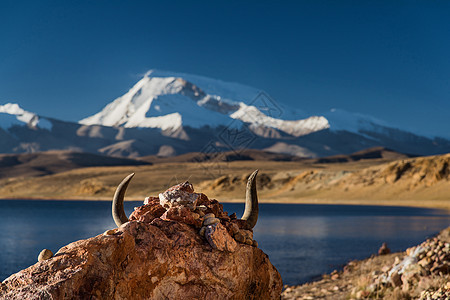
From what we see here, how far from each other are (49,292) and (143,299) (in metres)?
0.88

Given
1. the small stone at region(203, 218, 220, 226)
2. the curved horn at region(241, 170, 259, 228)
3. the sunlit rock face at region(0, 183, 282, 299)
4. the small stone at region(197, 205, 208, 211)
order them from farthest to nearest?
the curved horn at region(241, 170, 259, 228), the small stone at region(197, 205, 208, 211), the small stone at region(203, 218, 220, 226), the sunlit rock face at region(0, 183, 282, 299)

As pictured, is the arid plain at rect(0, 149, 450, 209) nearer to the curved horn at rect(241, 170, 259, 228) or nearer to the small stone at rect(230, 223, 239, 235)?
the curved horn at rect(241, 170, 259, 228)

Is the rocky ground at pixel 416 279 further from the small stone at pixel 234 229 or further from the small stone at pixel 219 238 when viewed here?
the small stone at pixel 219 238

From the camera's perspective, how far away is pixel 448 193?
7688cm

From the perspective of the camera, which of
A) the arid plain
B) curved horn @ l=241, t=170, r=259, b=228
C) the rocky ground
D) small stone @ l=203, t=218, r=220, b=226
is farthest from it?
the arid plain

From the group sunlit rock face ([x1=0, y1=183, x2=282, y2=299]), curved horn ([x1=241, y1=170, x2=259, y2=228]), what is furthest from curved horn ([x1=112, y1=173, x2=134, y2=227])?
curved horn ([x1=241, y1=170, x2=259, y2=228])

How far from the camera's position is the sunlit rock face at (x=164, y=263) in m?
3.75

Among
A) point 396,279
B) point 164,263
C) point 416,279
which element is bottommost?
point 396,279

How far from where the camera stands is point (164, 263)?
14.0 ft

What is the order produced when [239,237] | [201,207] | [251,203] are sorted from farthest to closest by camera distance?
[251,203] → [201,207] → [239,237]

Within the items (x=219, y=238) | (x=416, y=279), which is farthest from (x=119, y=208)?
→ (x=416, y=279)

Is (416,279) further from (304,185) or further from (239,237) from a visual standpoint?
(304,185)

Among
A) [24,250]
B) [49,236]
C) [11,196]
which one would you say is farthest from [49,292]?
[11,196]

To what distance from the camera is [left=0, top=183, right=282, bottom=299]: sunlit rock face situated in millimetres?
3752
